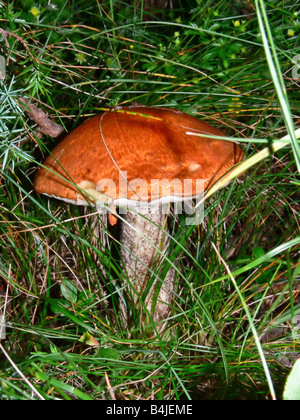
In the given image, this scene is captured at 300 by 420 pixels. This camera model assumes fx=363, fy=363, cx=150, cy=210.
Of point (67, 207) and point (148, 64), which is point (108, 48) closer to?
point (148, 64)

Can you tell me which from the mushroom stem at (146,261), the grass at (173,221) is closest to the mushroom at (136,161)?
the mushroom stem at (146,261)

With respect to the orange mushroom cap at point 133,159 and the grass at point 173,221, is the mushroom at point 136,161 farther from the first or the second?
the grass at point 173,221

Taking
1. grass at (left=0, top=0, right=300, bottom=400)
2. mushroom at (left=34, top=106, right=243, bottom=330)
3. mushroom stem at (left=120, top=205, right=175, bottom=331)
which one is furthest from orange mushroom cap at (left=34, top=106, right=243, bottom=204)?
mushroom stem at (left=120, top=205, right=175, bottom=331)

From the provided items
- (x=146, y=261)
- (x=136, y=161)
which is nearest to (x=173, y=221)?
(x=146, y=261)

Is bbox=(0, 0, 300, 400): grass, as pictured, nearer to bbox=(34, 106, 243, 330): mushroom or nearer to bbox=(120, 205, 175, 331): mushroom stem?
bbox=(120, 205, 175, 331): mushroom stem

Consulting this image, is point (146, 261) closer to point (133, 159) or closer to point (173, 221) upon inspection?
point (173, 221)
